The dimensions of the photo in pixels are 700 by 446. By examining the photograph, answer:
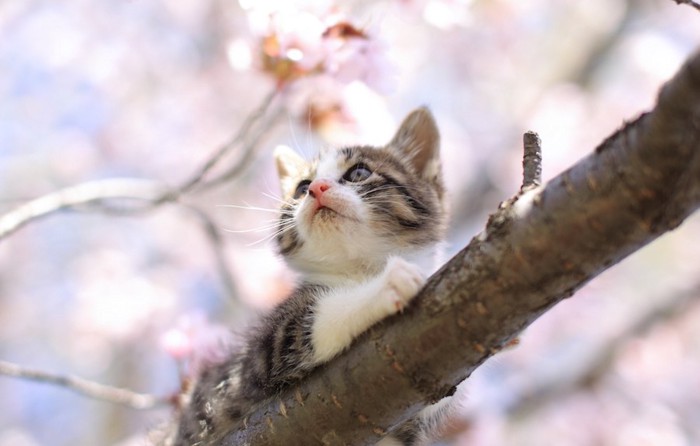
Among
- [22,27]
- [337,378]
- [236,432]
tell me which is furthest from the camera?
[22,27]

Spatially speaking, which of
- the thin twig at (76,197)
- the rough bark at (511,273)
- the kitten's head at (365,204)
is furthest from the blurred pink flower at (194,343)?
the rough bark at (511,273)

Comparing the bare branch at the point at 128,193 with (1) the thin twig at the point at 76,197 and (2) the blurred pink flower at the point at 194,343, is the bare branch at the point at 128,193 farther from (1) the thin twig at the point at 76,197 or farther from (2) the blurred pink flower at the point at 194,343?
(2) the blurred pink flower at the point at 194,343

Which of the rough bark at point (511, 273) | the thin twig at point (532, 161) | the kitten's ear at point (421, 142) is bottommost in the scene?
the rough bark at point (511, 273)

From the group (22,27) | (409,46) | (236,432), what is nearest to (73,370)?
(22,27)

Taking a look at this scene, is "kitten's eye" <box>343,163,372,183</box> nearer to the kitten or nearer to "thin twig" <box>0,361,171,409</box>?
the kitten

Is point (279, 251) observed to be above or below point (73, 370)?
below

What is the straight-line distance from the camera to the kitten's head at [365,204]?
272 cm

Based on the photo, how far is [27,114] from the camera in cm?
772

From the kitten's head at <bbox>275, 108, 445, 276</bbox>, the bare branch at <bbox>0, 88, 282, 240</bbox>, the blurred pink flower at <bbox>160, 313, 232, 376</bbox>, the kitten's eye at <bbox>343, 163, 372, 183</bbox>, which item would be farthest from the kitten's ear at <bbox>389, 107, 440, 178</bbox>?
the blurred pink flower at <bbox>160, 313, 232, 376</bbox>

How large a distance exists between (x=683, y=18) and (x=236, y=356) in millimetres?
6480

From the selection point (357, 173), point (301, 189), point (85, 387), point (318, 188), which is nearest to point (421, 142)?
point (357, 173)

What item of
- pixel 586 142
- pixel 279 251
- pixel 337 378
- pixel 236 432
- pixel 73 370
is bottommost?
pixel 337 378

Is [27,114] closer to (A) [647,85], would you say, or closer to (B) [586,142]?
(B) [586,142]

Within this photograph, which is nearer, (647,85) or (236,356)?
(236,356)
